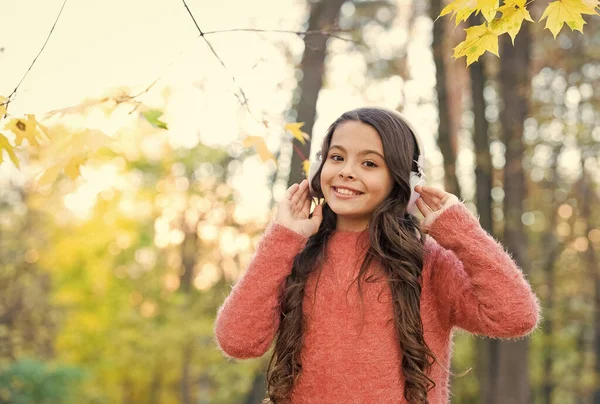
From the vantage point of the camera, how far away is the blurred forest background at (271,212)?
24.0 feet

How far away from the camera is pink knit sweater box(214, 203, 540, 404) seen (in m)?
2.02

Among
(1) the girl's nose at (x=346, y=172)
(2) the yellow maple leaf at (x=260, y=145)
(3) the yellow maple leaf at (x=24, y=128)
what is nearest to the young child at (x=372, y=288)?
(1) the girl's nose at (x=346, y=172)

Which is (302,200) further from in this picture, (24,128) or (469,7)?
(24,128)

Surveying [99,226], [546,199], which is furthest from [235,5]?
[99,226]

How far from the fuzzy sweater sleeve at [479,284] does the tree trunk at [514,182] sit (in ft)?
16.5

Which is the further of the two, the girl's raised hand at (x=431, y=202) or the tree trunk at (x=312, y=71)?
the tree trunk at (x=312, y=71)

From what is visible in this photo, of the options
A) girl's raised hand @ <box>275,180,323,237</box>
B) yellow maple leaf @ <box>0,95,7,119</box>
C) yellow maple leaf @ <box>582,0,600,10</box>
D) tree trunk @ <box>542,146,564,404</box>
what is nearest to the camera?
yellow maple leaf @ <box>582,0,600,10</box>

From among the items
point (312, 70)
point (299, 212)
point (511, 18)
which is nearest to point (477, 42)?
point (511, 18)

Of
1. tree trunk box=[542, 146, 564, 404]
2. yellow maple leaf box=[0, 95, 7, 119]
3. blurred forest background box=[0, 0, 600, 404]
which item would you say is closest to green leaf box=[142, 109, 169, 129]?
yellow maple leaf box=[0, 95, 7, 119]

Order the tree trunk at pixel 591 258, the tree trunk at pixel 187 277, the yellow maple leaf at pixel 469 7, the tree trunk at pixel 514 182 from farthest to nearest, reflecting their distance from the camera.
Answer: the tree trunk at pixel 187 277 → the tree trunk at pixel 591 258 → the tree trunk at pixel 514 182 → the yellow maple leaf at pixel 469 7

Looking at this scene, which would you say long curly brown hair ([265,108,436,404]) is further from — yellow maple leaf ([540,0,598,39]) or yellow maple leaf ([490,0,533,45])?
yellow maple leaf ([540,0,598,39])

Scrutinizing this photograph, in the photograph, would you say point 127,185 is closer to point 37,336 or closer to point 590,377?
point 37,336

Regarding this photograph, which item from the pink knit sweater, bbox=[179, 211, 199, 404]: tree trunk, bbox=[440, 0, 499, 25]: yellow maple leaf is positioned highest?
bbox=[440, 0, 499, 25]: yellow maple leaf

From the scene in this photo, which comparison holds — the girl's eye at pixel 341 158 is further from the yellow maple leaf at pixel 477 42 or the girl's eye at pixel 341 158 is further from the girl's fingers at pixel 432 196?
the yellow maple leaf at pixel 477 42
